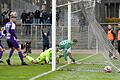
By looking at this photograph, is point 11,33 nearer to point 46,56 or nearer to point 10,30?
point 10,30

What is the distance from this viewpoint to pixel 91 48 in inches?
1130

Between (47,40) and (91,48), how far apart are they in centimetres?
296

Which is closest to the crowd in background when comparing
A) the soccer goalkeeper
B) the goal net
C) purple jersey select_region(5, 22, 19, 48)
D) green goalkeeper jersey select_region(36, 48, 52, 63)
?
the goal net

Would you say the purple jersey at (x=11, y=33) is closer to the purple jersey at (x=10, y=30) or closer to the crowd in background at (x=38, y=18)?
the purple jersey at (x=10, y=30)

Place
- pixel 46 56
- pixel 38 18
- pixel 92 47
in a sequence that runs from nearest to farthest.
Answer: pixel 46 56 < pixel 92 47 < pixel 38 18

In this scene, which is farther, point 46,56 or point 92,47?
point 92,47

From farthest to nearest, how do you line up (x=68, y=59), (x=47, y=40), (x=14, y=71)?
1. (x=47, y=40)
2. (x=68, y=59)
3. (x=14, y=71)

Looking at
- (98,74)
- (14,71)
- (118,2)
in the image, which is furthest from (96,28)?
(118,2)

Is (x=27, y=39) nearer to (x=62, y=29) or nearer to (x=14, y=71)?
(x=62, y=29)

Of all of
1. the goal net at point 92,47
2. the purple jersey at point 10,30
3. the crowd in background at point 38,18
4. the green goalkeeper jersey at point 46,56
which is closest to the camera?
the goal net at point 92,47

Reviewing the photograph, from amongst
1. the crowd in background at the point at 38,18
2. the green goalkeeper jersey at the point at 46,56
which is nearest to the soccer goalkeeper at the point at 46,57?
the green goalkeeper jersey at the point at 46,56

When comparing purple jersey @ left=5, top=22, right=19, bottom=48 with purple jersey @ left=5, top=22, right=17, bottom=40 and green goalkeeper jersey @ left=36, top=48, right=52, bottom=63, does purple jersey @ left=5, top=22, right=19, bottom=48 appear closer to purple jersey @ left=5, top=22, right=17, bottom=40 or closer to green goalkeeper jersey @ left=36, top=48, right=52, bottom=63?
purple jersey @ left=5, top=22, right=17, bottom=40

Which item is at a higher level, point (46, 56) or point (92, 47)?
Result: point (46, 56)

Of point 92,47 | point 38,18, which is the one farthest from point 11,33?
point 38,18
